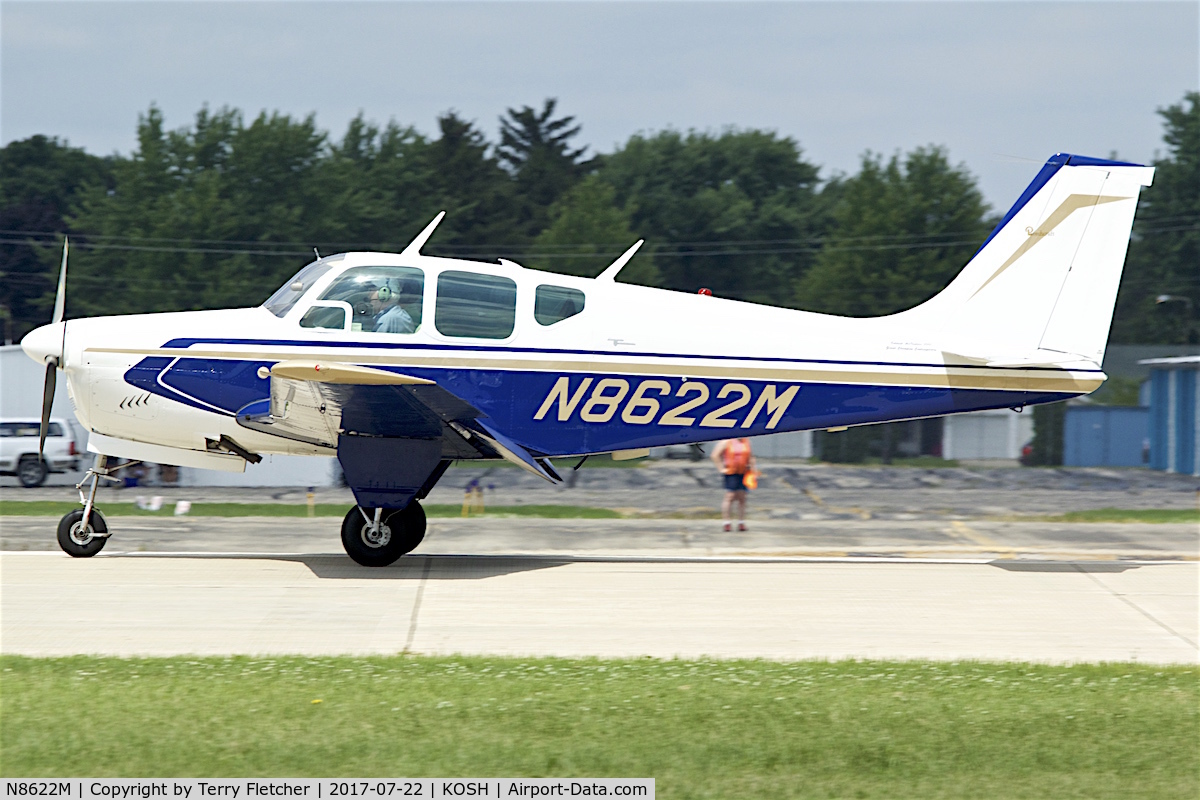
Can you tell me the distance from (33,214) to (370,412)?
4684 centimetres

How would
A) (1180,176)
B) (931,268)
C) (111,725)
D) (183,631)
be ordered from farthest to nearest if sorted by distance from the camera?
(1180,176), (931,268), (183,631), (111,725)

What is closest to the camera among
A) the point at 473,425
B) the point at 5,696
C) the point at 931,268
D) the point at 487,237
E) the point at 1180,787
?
the point at 1180,787

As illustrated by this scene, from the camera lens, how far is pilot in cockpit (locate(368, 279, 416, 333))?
Answer: 1027 centimetres

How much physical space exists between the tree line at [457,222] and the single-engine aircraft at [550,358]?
33356mm

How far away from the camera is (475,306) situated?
1034 cm

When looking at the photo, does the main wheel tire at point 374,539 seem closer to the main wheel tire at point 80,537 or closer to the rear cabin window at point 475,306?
the rear cabin window at point 475,306

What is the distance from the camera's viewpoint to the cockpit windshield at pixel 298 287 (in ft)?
34.0

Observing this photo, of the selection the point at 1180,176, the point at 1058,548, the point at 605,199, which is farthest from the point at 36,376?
the point at 1180,176

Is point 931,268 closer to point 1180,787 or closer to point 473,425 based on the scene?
point 473,425

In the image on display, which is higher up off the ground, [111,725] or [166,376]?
[166,376]

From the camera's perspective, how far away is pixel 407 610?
870cm

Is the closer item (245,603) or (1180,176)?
(245,603)

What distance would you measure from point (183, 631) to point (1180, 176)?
219 feet
